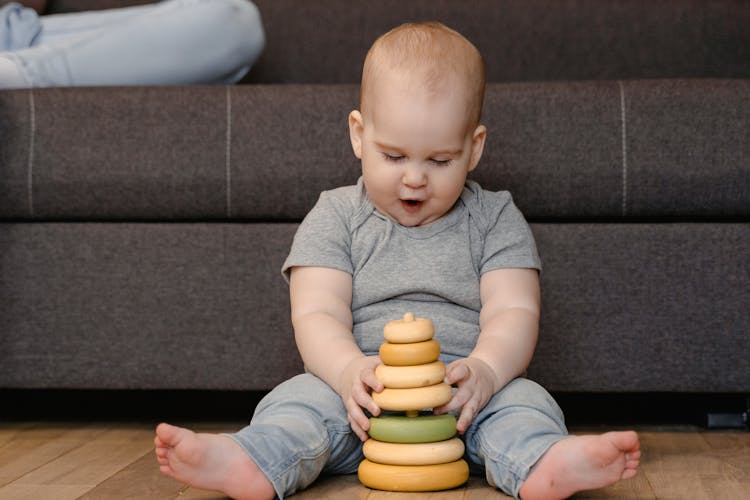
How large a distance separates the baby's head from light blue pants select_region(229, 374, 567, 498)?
0.26m

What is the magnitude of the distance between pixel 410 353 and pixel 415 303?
0.24m

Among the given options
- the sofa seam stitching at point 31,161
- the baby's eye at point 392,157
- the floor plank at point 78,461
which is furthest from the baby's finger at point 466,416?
the sofa seam stitching at point 31,161

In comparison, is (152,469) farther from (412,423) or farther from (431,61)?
(431,61)

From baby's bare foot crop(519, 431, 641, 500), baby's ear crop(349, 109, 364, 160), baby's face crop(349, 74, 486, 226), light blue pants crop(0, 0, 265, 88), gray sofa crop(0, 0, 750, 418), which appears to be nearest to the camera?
baby's bare foot crop(519, 431, 641, 500)

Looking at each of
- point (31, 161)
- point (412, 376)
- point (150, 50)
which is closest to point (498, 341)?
point (412, 376)

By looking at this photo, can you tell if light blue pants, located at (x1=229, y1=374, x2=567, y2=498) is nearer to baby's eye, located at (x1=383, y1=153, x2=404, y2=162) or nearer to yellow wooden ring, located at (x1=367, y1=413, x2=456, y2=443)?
yellow wooden ring, located at (x1=367, y1=413, x2=456, y2=443)

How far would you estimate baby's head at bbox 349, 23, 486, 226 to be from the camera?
119 centimetres

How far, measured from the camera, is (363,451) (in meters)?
1.14

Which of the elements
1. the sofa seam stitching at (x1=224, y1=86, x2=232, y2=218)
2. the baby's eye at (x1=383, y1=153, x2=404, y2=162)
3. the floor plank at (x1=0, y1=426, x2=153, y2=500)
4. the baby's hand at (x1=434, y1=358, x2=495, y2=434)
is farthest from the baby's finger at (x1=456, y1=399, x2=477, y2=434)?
the sofa seam stitching at (x1=224, y1=86, x2=232, y2=218)

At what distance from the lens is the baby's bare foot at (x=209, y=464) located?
Answer: 39.0 inches

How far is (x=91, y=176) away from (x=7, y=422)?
0.42 meters

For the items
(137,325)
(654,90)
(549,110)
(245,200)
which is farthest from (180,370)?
(654,90)

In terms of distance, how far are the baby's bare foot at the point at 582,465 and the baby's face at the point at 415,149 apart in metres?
0.38

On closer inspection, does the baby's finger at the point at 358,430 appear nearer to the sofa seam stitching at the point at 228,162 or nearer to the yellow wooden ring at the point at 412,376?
the yellow wooden ring at the point at 412,376
